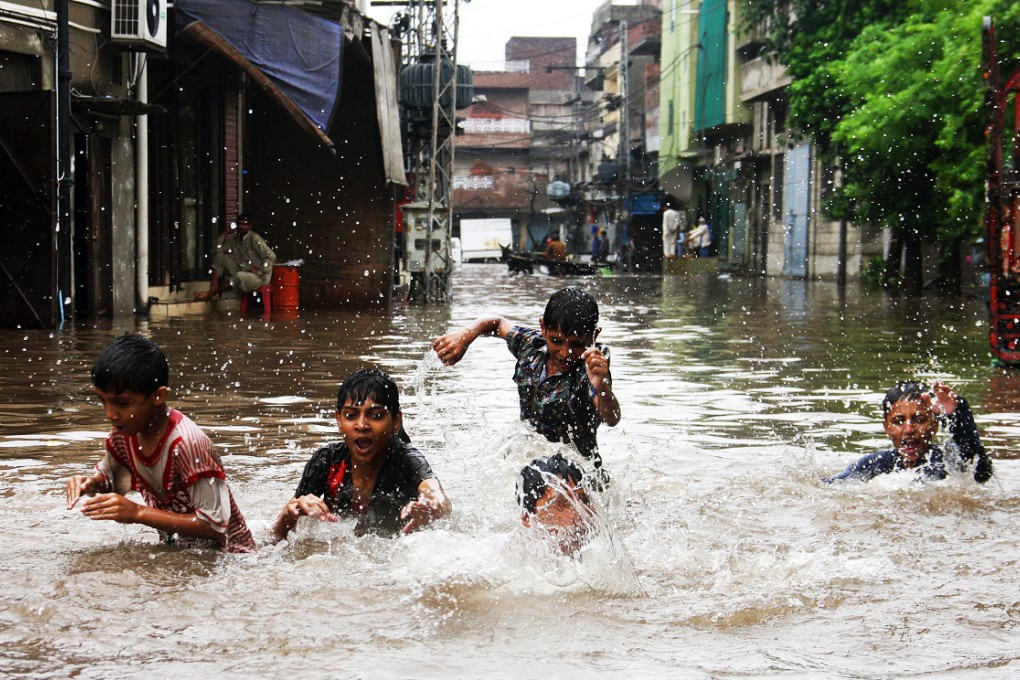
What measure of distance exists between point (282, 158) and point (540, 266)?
3036 cm

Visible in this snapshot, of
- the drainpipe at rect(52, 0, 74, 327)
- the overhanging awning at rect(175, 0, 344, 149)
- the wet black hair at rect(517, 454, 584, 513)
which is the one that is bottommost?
the wet black hair at rect(517, 454, 584, 513)

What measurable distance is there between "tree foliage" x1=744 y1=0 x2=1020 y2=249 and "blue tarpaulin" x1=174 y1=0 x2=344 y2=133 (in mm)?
9133

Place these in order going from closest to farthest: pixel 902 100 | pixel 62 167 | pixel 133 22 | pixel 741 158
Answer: pixel 62 167
pixel 133 22
pixel 902 100
pixel 741 158

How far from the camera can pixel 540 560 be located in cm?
467

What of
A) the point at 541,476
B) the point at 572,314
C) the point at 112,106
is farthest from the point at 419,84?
the point at 541,476

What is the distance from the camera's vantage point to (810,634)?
4.01 m

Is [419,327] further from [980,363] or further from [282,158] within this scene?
[980,363]

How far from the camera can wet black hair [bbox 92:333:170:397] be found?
4.32 meters

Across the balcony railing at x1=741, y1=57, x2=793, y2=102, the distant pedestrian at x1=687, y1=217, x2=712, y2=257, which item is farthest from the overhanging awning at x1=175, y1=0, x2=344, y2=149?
the distant pedestrian at x1=687, y1=217, x2=712, y2=257

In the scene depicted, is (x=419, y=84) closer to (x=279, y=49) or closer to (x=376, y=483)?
(x=279, y=49)

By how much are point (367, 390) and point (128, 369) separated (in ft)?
2.67

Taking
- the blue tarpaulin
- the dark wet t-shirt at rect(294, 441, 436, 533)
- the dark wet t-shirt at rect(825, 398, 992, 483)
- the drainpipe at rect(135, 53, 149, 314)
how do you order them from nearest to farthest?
the dark wet t-shirt at rect(294, 441, 436, 533) → the dark wet t-shirt at rect(825, 398, 992, 483) → the blue tarpaulin → the drainpipe at rect(135, 53, 149, 314)

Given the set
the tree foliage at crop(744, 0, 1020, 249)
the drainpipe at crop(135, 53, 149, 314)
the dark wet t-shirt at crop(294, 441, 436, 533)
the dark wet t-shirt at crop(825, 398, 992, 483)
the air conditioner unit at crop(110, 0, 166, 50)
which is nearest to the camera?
the dark wet t-shirt at crop(294, 441, 436, 533)

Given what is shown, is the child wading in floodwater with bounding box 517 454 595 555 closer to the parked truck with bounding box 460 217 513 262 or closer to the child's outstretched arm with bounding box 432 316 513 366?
the child's outstretched arm with bounding box 432 316 513 366
